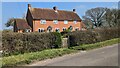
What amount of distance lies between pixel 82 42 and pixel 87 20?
52.5 m

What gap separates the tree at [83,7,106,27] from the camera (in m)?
70.6

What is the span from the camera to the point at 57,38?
1820cm

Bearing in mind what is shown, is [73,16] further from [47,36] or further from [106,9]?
[47,36]

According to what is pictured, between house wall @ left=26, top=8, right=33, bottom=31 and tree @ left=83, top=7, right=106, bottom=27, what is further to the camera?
tree @ left=83, top=7, right=106, bottom=27

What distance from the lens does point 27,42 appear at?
50.1 feet

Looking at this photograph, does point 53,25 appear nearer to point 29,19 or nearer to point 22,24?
point 29,19

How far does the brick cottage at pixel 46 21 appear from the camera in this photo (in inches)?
1903

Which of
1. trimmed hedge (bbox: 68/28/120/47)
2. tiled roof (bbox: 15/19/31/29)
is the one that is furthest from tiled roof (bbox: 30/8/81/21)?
trimmed hedge (bbox: 68/28/120/47)

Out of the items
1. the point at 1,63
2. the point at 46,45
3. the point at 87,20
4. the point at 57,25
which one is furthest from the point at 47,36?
the point at 87,20

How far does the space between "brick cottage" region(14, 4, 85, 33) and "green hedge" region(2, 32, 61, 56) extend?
30078 mm

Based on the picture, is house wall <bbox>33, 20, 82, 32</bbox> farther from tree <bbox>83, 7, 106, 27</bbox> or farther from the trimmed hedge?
the trimmed hedge

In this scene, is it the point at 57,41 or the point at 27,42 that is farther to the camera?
the point at 57,41

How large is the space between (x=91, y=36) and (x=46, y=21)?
29.5 metres

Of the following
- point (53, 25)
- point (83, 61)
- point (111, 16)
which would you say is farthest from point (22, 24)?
point (83, 61)
